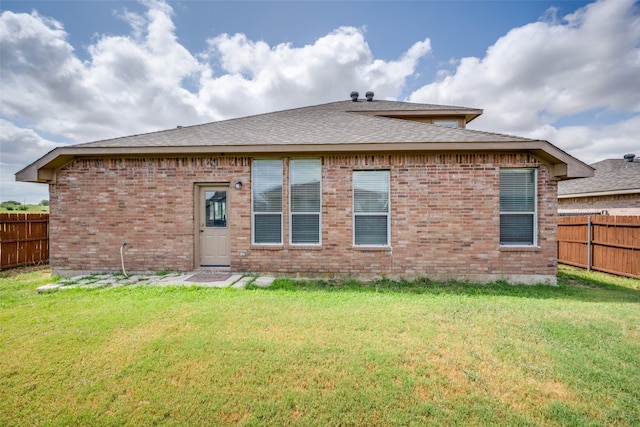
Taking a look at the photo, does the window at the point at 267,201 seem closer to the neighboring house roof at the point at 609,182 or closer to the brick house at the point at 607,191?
the neighboring house roof at the point at 609,182

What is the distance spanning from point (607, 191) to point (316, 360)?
15.4m

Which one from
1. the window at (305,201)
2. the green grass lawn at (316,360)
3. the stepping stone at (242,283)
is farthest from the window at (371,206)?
the stepping stone at (242,283)

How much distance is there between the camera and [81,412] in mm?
2479

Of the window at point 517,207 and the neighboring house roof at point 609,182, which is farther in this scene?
the neighboring house roof at point 609,182

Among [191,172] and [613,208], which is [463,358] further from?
[613,208]

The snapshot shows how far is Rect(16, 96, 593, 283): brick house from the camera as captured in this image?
6.85 m

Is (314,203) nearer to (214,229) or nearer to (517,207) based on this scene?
(214,229)

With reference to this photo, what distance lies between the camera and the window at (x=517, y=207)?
6.91 meters

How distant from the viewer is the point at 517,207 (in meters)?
6.93

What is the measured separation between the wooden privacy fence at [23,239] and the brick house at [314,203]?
9.03 ft

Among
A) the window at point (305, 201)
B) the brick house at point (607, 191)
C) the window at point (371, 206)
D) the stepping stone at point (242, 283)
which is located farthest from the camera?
the brick house at point (607, 191)

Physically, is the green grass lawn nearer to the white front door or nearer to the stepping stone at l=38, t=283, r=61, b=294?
the stepping stone at l=38, t=283, r=61, b=294

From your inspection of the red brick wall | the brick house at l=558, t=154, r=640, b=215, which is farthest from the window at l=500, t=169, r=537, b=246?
the brick house at l=558, t=154, r=640, b=215

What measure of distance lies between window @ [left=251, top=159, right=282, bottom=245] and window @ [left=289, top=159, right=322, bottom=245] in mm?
332
